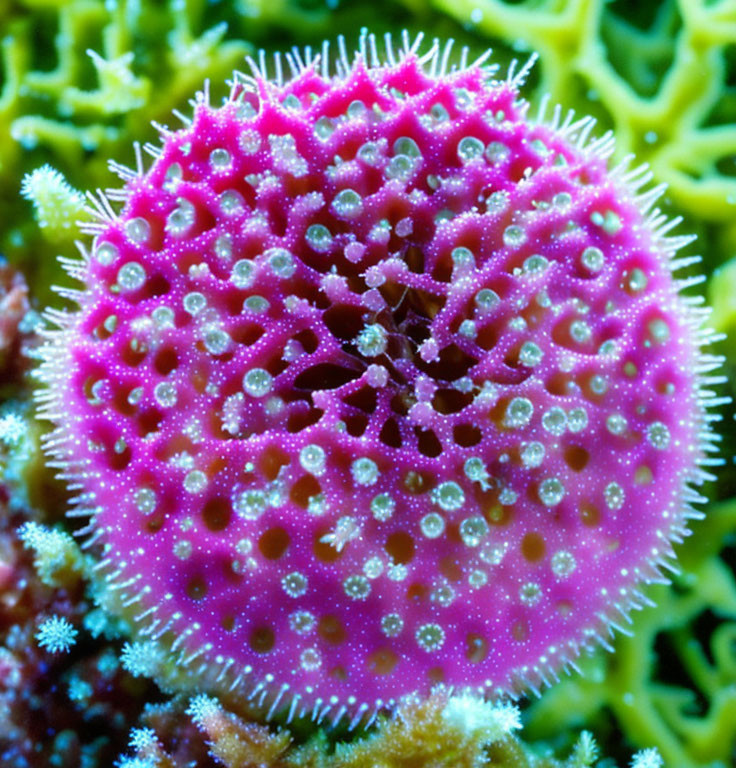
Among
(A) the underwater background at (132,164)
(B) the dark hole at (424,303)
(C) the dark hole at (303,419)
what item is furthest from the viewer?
(A) the underwater background at (132,164)

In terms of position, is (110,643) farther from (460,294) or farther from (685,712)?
(685,712)

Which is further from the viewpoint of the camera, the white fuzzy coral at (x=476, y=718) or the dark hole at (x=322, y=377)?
the dark hole at (x=322, y=377)

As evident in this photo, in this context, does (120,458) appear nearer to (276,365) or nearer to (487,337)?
(276,365)

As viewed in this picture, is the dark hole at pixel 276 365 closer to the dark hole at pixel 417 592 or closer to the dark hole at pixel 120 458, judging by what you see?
the dark hole at pixel 120 458

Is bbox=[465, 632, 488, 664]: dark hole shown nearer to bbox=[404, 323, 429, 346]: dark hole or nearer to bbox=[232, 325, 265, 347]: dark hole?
bbox=[404, 323, 429, 346]: dark hole

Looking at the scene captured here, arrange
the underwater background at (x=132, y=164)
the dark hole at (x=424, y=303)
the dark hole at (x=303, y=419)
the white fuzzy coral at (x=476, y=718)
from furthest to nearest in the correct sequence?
1. the underwater background at (x=132, y=164)
2. the dark hole at (x=424, y=303)
3. the dark hole at (x=303, y=419)
4. the white fuzzy coral at (x=476, y=718)

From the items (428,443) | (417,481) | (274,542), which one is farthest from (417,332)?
(274,542)

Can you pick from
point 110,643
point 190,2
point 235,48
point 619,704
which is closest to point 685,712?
point 619,704

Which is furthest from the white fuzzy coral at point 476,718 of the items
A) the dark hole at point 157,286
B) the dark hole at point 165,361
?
the dark hole at point 157,286
